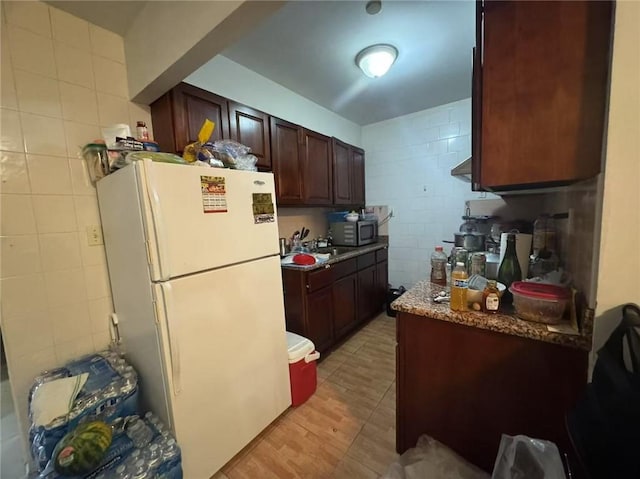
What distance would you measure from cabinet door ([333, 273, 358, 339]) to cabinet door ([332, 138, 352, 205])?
2.97ft

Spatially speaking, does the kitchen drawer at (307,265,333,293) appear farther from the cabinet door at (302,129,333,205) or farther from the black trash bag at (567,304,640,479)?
the black trash bag at (567,304,640,479)

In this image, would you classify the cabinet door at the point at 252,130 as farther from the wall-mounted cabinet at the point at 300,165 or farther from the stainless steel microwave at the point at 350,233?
the stainless steel microwave at the point at 350,233

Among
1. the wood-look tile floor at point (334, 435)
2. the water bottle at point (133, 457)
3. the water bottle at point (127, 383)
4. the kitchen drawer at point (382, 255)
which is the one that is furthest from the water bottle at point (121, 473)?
the kitchen drawer at point (382, 255)

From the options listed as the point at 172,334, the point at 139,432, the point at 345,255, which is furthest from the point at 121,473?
the point at 345,255

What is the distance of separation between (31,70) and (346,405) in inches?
98.3

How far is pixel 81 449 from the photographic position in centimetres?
92

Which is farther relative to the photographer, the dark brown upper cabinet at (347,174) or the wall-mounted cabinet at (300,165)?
the dark brown upper cabinet at (347,174)

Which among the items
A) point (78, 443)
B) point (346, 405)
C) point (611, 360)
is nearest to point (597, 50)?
point (611, 360)

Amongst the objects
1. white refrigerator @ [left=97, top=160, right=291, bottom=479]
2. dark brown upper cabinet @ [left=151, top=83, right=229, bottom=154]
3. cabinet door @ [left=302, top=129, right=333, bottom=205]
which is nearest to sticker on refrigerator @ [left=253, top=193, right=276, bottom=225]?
white refrigerator @ [left=97, top=160, right=291, bottom=479]

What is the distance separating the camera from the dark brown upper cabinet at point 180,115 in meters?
1.48

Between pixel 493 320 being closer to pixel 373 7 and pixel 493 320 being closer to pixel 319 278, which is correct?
pixel 319 278

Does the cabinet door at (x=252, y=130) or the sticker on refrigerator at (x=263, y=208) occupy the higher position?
the cabinet door at (x=252, y=130)

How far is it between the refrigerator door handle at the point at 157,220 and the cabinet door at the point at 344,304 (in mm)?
1495

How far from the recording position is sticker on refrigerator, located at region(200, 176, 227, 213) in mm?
1169
